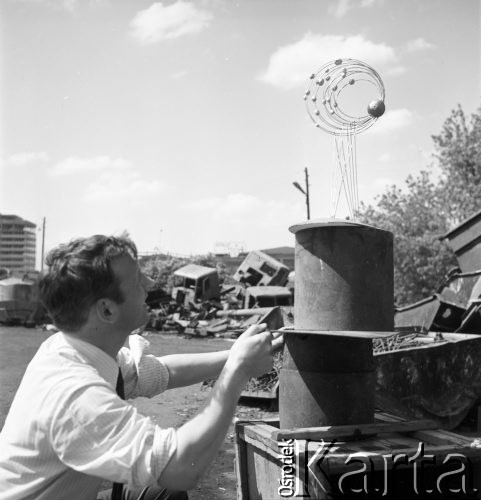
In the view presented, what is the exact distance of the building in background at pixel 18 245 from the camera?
4247 cm

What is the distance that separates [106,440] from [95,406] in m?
0.11

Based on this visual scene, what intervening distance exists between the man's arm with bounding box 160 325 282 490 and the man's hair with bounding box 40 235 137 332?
513 millimetres

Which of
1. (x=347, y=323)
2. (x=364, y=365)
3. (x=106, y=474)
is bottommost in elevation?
(x=106, y=474)

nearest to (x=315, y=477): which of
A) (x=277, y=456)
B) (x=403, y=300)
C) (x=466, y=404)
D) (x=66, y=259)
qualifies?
(x=277, y=456)

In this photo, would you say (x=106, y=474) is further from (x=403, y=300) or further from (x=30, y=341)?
(x=403, y=300)

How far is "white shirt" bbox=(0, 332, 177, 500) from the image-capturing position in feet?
5.81

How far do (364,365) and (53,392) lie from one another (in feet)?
4.74

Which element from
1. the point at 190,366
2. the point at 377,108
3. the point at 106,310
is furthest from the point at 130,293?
the point at 377,108

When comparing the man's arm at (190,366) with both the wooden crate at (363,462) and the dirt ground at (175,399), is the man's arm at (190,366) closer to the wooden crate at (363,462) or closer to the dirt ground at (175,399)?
the wooden crate at (363,462)

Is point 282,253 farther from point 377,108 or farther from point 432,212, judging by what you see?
point 377,108

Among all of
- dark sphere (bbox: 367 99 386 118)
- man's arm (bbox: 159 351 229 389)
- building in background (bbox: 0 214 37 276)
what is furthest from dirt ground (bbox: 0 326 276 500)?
building in background (bbox: 0 214 37 276)

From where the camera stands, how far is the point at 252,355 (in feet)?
7.14

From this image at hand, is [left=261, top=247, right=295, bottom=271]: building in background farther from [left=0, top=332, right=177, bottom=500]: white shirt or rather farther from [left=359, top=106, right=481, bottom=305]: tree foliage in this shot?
[left=0, top=332, right=177, bottom=500]: white shirt

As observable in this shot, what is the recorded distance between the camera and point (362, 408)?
2.62m
